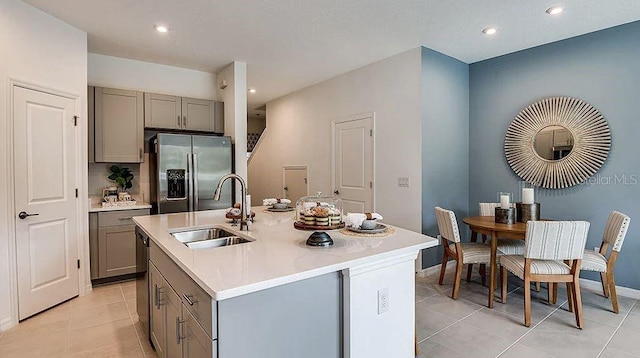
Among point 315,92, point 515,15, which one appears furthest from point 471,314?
point 315,92

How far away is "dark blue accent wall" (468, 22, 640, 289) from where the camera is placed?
10.6ft

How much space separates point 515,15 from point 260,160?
17.1ft

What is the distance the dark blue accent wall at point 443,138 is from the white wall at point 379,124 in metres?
0.10

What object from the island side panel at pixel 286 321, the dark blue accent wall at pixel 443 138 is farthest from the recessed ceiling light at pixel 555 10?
the island side panel at pixel 286 321

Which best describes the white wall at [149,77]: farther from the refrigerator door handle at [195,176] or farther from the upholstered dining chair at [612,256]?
the upholstered dining chair at [612,256]

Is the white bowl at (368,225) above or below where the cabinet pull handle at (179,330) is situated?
above

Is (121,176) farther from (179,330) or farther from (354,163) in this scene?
(179,330)

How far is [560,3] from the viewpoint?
284 centimetres

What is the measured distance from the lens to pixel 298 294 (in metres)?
1.41

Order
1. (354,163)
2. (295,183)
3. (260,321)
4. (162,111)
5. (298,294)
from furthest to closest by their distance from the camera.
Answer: (295,183), (354,163), (162,111), (298,294), (260,321)

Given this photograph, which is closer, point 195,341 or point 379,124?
point 195,341

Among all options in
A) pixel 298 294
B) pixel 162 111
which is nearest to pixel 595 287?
pixel 298 294

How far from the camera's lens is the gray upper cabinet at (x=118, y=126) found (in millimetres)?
3818

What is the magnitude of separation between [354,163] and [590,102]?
2729mm
